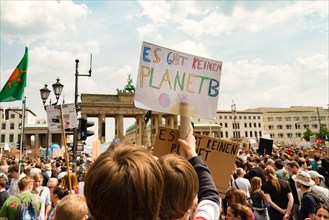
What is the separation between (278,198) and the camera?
237 inches

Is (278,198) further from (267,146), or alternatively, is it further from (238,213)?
(267,146)

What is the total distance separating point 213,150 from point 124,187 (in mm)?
Result: 2015

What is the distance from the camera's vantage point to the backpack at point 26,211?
4.39 meters

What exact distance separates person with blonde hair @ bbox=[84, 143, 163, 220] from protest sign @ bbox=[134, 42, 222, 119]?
168cm

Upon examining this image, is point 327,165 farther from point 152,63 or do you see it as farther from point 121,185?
point 121,185

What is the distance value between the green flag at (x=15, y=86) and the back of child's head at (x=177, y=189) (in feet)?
28.7

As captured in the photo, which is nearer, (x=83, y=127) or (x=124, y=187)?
(x=124, y=187)

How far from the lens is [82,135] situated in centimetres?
1175

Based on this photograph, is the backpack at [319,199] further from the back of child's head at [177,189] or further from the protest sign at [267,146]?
the protest sign at [267,146]

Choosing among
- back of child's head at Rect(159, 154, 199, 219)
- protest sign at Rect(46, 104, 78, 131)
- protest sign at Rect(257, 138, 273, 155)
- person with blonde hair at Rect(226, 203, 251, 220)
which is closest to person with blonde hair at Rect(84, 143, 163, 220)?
back of child's head at Rect(159, 154, 199, 219)

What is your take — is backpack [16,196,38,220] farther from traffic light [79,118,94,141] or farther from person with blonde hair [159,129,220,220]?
traffic light [79,118,94,141]

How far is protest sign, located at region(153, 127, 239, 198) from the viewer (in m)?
2.95

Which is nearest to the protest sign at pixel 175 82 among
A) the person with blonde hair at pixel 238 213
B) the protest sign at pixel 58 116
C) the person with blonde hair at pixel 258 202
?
the person with blonde hair at pixel 238 213

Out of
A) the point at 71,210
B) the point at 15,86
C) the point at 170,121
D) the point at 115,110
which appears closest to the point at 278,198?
the point at 71,210
